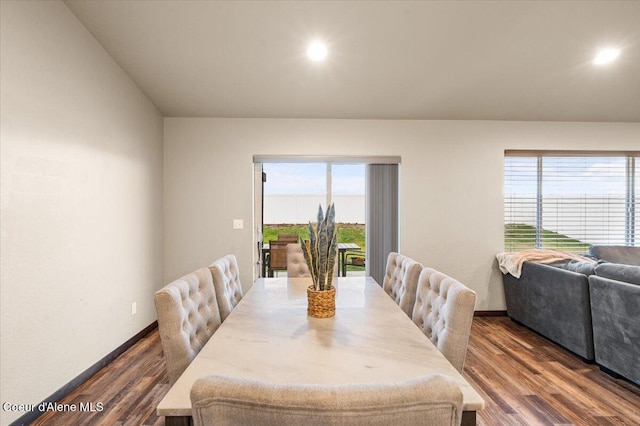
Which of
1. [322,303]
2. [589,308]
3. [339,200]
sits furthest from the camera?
[339,200]

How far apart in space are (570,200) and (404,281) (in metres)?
3.42

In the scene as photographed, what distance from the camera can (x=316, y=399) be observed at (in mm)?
523

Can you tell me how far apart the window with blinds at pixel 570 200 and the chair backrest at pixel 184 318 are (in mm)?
3719

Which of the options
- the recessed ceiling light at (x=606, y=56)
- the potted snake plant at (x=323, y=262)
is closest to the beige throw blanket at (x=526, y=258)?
the recessed ceiling light at (x=606, y=56)

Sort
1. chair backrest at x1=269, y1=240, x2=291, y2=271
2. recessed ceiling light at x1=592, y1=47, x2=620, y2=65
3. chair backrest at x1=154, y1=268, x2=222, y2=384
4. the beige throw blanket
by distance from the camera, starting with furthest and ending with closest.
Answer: chair backrest at x1=269, y1=240, x2=291, y2=271 → the beige throw blanket → recessed ceiling light at x1=592, y1=47, x2=620, y2=65 → chair backrest at x1=154, y1=268, x2=222, y2=384

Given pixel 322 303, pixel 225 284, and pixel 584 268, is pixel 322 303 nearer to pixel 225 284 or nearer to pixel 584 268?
pixel 225 284

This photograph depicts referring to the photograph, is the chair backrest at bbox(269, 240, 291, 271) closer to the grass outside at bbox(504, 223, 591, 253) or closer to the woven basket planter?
the woven basket planter

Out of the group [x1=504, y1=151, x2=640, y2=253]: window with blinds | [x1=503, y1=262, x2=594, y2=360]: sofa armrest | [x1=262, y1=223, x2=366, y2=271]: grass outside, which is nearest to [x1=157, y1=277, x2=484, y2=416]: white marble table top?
[x1=503, y1=262, x2=594, y2=360]: sofa armrest

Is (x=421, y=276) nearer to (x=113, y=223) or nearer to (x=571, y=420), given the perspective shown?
(x=571, y=420)

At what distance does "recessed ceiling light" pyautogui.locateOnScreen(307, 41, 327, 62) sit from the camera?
254 cm

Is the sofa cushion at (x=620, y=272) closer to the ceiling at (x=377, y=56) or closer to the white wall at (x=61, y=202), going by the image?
the ceiling at (x=377, y=56)

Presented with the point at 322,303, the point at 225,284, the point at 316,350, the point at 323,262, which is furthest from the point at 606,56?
the point at 225,284

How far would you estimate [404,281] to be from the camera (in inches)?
76.7

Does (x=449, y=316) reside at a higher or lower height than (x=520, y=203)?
lower
